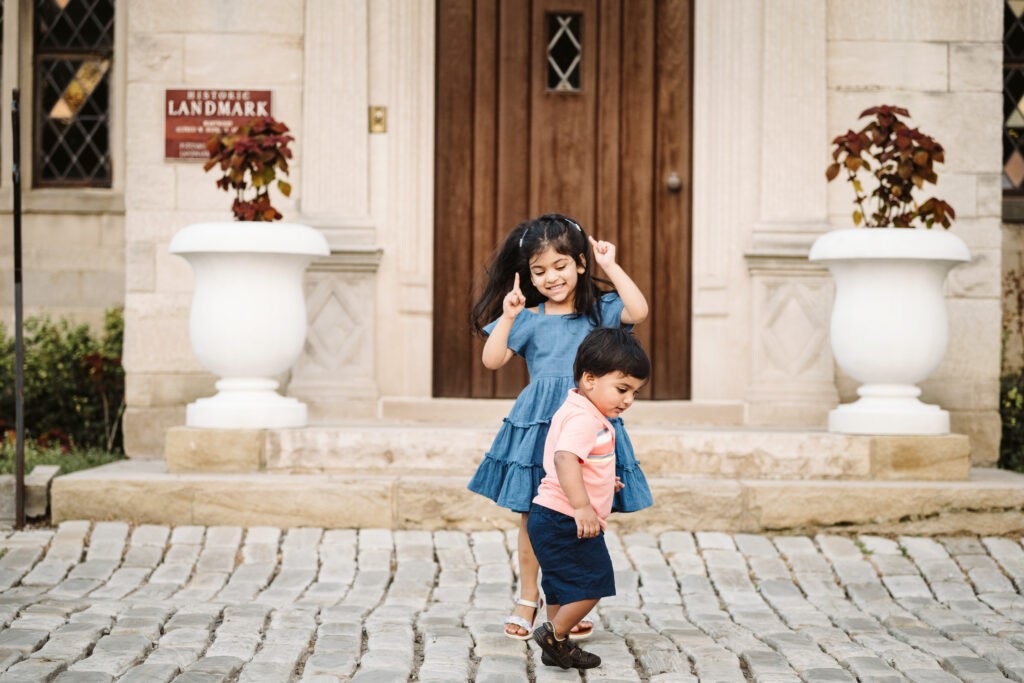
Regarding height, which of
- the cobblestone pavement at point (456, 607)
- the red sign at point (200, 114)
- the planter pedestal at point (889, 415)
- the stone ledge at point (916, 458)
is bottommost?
the cobblestone pavement at point (456, 607)

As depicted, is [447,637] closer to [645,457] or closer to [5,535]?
[645,457]

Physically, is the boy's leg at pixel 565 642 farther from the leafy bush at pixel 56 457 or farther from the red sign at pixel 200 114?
the red sign at pixel 200 114

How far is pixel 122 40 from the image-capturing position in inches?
354

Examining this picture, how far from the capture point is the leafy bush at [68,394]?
8023 millimetres

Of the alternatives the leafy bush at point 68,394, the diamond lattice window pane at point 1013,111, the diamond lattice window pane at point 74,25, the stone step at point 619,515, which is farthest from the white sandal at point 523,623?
the diamond lattice window pane at point 74,25

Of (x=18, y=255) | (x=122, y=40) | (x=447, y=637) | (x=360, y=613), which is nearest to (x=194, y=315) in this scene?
(x=18, y=255)

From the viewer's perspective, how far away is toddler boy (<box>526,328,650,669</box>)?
380 centimetres

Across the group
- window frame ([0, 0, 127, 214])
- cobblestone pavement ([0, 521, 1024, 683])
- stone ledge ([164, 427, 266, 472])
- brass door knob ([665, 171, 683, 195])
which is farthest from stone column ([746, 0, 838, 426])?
window frame ([0, 0, 127, 214])

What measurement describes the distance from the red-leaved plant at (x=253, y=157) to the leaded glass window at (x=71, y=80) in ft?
10.4

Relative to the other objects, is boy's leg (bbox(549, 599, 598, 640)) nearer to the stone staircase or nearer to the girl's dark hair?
the girl's dark hair

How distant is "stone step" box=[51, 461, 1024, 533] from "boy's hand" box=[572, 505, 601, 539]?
6.82ft

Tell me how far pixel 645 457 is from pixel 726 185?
1.88 meters

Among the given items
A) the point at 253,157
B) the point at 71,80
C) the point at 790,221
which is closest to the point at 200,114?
the point at 253,157

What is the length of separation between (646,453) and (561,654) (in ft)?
7.56
